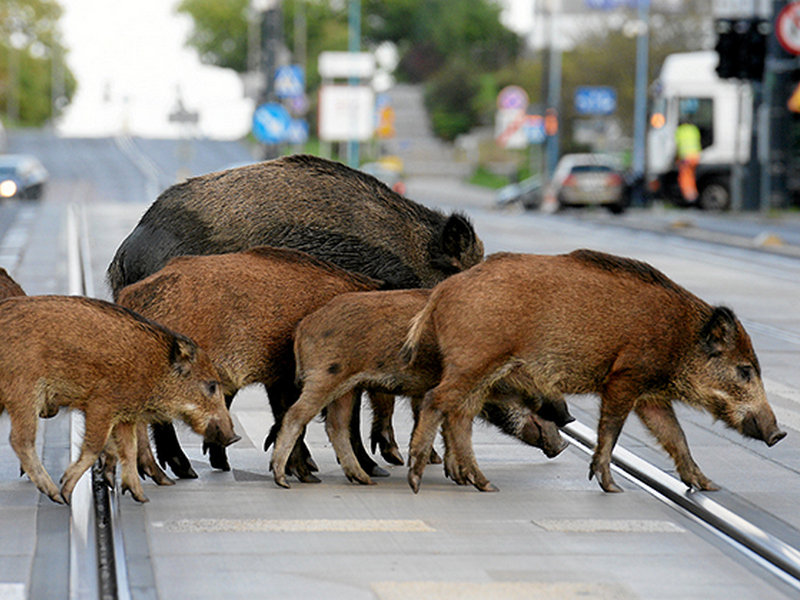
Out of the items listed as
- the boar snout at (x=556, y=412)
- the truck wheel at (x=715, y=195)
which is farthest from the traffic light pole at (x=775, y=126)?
the boar snout at (x=556, y=412)

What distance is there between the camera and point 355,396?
7.21m

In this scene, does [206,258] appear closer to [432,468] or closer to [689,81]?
[432,468]

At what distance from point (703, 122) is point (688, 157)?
2.14 m

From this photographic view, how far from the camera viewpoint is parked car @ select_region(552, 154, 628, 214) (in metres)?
43.3

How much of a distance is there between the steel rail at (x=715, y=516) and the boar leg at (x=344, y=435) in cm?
127

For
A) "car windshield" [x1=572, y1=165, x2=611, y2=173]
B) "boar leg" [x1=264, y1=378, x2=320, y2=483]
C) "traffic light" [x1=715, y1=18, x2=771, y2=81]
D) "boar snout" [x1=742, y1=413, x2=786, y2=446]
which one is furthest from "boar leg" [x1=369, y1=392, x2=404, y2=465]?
"car windshield" [x1=572, y1=165, x2=611, y2=173]

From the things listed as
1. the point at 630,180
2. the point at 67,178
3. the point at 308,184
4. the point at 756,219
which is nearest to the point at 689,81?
the point at 630,180

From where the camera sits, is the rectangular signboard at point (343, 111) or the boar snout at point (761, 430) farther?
the rectangular signboard at point (343, 111)

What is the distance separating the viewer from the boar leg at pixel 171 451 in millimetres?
7137

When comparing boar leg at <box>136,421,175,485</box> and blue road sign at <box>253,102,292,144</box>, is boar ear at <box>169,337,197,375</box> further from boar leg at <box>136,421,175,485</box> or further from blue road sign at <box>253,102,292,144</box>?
blue road sign at <box>253,102,292,144</box>

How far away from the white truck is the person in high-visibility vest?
0.53 meters

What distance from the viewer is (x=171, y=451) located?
7.17 metres

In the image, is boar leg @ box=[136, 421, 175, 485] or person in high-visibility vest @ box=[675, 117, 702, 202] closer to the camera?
boar leg @ box=[136, 421, 175, 485]

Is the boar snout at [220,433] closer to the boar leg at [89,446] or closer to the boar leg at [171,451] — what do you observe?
the boar leg at [171,451]
